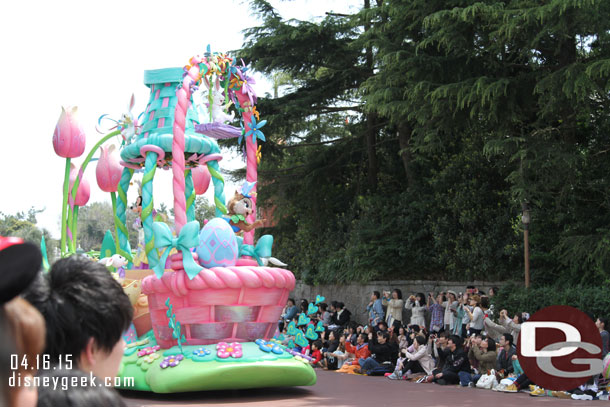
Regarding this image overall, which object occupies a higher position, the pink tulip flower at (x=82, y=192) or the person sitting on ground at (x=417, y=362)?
the pink tulip flower at (x=82, y=192)

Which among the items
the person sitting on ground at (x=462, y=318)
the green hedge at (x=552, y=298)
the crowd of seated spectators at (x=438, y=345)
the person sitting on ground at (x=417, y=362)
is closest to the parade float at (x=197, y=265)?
the crowd of seated spectators at (x=438, y=345)

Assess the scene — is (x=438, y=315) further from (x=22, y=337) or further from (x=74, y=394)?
(x=22, y=337)

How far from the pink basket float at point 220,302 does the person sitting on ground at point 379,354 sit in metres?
4.01

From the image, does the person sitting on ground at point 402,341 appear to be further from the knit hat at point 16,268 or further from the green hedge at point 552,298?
the knit hat at point 16,268

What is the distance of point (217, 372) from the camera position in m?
10.5

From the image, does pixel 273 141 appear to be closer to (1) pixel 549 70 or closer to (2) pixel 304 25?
(2) pixel 304 25

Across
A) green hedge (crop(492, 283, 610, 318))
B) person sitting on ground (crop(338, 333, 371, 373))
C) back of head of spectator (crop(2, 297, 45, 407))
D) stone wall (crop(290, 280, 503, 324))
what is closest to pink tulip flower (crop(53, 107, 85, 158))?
person sitting on ground (crop(338, 333, 371, 373))

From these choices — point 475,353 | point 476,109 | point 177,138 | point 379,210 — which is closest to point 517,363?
point 475,353

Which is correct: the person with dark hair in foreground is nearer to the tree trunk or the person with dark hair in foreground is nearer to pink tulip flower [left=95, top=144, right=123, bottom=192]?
pink tulip flower [left=95, top=144, right=123, bottom=192]

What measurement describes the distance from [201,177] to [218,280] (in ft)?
15.3

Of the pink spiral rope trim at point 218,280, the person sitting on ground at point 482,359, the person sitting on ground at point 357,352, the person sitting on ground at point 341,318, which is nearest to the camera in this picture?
the pink spiral rope trim at point 218,280

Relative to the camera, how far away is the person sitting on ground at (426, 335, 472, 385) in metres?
12.8

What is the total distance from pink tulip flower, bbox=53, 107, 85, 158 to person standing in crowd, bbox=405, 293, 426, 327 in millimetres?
7928

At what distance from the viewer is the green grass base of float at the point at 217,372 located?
10531 mm
